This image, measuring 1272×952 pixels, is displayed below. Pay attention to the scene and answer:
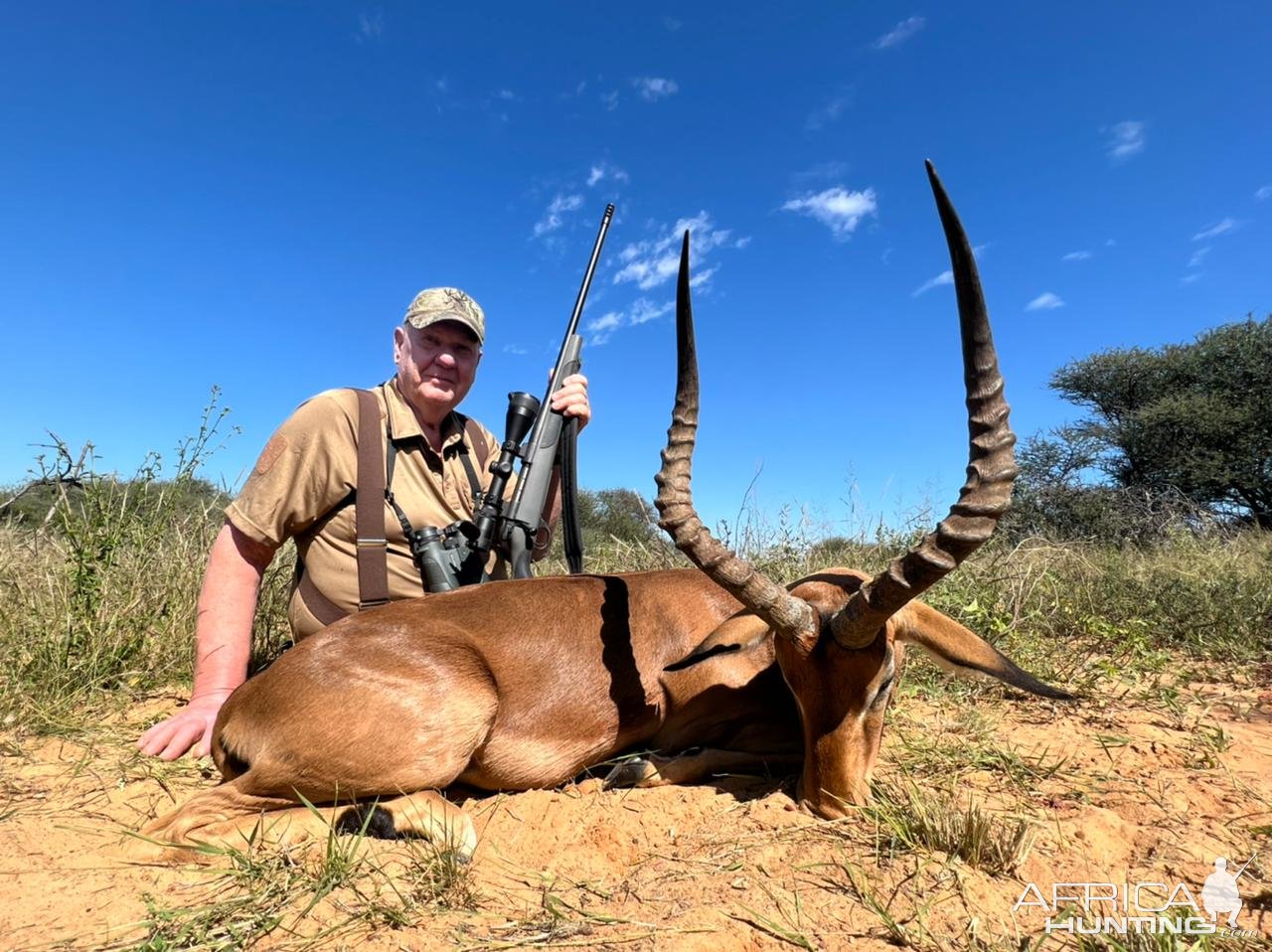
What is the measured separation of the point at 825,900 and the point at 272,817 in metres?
2.13

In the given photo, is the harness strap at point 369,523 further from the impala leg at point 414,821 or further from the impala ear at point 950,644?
the impala ear at point 950,644

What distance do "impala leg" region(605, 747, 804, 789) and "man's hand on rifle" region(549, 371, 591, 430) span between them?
2.53m

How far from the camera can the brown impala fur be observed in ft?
9.20

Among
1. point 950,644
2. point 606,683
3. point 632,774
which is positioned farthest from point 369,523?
point 950,644

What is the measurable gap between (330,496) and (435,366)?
3.70 ft

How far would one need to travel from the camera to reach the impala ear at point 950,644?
320cm

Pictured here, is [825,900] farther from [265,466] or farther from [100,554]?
[100,554]

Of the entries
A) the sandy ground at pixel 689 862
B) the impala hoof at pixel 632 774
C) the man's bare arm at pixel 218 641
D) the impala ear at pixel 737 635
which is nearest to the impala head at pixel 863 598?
the impala ear at pixel 737 635

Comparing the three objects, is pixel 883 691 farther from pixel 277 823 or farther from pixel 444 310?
pixel 444 310

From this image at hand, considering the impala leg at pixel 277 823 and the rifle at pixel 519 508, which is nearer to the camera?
the impala leg at pixel 277 823

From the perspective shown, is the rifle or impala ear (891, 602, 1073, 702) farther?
the rifle

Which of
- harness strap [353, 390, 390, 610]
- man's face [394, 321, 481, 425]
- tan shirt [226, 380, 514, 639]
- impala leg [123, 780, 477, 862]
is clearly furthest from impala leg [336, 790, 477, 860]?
man's face [394, 321, 481, 425]

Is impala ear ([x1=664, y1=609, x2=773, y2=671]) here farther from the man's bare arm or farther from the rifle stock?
the man's bare arm

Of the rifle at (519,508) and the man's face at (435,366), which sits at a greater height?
the man's face at (435,366)
